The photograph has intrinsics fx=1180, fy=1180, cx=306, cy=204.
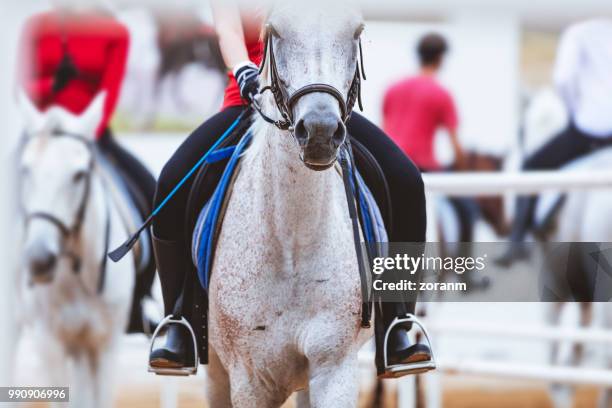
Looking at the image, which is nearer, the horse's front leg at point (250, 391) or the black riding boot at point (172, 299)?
the horse's front leg at point (250, 391)

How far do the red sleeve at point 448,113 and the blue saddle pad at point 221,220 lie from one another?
4.90 m

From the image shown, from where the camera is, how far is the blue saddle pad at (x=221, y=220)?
3.66 metres

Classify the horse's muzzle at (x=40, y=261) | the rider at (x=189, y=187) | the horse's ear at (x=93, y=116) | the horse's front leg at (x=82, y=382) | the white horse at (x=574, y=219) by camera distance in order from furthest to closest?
1. the white horse at (x=574, y=219)
2. the horse's ear at (x=93, y=116)
3. the horse's front leg at (x=82, y=382)
4. the horse's muzzle at (x=40, y=261)
5. the rider at (x=189, y=187)

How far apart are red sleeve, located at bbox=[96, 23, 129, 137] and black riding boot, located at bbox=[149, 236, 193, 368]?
2.60 metres

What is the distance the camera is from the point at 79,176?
6.11m

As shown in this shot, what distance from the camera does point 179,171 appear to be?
386cm

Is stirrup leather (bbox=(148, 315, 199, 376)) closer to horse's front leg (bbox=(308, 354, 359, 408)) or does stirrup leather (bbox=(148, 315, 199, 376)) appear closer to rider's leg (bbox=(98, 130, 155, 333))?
horse's front leg (bbox=(308, 354, 359, 408))

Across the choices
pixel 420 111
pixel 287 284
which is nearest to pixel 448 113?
pixel 420 111

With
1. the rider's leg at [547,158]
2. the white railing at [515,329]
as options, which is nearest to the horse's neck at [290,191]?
the white railing at [515,329]

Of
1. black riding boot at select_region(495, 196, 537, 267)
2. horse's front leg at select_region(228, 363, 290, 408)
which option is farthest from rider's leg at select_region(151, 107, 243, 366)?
black riding boot at select_region(495, 196, 537, 267)

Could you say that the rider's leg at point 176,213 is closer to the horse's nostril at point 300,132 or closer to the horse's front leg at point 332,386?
the horse's front leg at point 332,386

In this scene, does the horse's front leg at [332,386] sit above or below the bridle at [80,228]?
below

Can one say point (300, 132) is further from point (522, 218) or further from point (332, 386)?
point (522, 218)

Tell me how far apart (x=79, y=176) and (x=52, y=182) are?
187 mm
